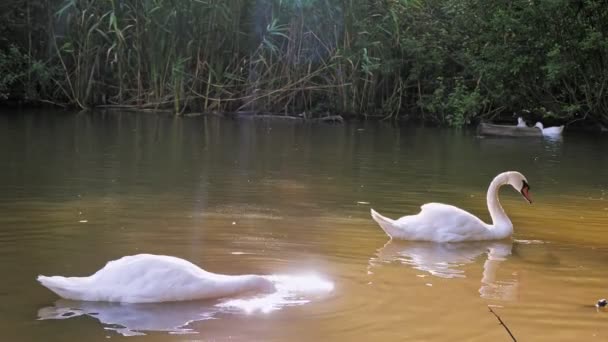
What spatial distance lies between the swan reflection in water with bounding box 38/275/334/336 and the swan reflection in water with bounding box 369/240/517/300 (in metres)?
1.06

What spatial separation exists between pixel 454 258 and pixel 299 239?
1228mm

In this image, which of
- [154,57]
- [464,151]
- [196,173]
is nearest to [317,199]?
[196,173]

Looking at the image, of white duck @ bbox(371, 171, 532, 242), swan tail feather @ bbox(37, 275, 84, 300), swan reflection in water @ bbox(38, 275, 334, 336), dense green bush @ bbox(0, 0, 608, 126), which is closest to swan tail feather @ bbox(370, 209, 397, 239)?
white duck @ bbox(371, 171, 532, 242)

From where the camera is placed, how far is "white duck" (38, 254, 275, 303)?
5355 mm

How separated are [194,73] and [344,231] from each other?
47.5ft

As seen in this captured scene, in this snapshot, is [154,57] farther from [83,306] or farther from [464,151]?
[83,306]

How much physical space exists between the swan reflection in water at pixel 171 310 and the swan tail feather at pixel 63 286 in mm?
62

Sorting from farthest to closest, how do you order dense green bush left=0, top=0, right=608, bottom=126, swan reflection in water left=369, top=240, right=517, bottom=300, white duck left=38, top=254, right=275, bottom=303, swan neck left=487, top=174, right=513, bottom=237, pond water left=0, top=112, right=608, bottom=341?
1. dense green bush left=0, top=0, right=608, bottom=126
2. swan neck left=487, top=174, right=513, bottom=237
3. swan reflection in water left=369, top=240, right=517, bottom=300
4. white duck left=38, top=254, right=275, bottom=303
5. pond water left=0, top=112, right=608, bottom=341

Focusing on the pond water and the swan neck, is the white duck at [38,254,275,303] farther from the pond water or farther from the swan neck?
the swan neck

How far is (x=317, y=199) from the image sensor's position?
9617mm

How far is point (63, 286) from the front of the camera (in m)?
5.29

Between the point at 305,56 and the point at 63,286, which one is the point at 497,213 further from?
the point at 305,56

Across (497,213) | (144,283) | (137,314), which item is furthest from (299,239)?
(137,314)

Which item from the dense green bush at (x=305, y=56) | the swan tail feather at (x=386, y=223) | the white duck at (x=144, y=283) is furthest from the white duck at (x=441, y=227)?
the dense green bush at (x=305, y=56)
